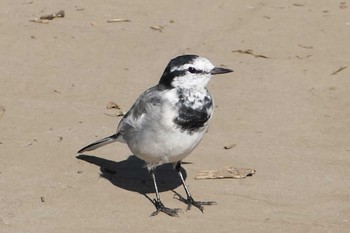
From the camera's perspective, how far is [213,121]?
32.8ft

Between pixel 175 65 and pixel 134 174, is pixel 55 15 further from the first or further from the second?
pixel 175 65

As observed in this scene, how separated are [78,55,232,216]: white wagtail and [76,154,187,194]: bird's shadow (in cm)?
66

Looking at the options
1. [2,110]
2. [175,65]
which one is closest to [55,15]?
[2,110]

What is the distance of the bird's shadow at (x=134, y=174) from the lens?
28.5ft

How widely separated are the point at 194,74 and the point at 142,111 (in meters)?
0.62

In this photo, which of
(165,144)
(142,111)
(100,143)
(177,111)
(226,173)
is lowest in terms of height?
(226,173)

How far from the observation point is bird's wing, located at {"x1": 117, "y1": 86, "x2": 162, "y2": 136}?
7.90 metres

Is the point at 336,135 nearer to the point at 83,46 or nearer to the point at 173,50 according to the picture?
the point at 173,50

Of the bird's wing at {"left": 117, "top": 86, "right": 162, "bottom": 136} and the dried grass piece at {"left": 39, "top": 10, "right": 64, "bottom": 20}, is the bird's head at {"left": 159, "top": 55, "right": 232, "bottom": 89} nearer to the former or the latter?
the bird's wing at {"left": 117, "top": 86, "right": 162, "bottom": 136}

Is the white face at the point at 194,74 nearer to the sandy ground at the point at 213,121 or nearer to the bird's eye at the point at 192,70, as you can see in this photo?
the bird's eye at the point at 192,70

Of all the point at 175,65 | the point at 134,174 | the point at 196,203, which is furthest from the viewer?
the point at 134,174

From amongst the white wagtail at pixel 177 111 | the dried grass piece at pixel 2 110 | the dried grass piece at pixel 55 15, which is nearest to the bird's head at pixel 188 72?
the white wagtail at pixel 177 111

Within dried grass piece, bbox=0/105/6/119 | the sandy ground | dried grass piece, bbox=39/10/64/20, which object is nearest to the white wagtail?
the sandy ground

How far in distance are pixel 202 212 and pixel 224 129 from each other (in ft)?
6.17
